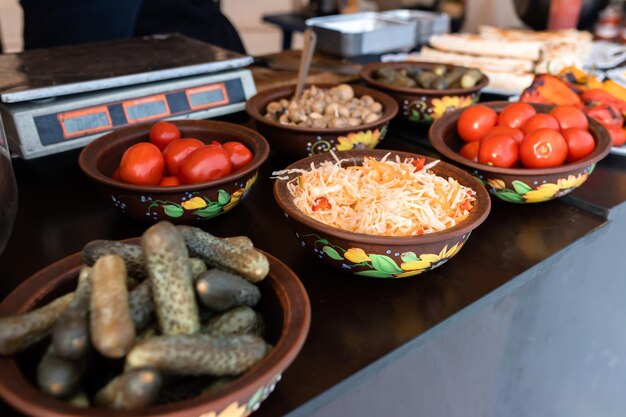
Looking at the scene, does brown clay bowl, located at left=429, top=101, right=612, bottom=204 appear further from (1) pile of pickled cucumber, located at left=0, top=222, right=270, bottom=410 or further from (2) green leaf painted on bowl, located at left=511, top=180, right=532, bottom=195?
(1) pile of pickled cucumber, located at left=0, top=222, right=270, bottom=410

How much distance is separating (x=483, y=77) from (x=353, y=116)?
22.0 inches

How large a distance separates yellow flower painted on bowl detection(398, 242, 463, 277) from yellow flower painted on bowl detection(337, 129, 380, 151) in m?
0.46

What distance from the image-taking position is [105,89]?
144 centimetres

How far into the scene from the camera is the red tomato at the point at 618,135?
1.53 metres

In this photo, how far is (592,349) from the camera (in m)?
1.52

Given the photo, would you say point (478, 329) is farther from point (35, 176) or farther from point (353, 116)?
point (35, 176)

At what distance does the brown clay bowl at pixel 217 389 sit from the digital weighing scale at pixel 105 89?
2.14 ft

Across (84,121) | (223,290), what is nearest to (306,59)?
(84,121)

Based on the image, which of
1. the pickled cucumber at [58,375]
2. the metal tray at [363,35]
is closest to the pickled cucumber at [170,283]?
the pickled cucumber at [58,375]

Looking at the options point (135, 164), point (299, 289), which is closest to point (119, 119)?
point (135, 164)

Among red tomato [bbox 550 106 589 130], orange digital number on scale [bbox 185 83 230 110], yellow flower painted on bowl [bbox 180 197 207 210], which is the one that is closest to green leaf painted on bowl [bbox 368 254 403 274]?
yellow flower painted on bowl [bbox 180 197 207 210]

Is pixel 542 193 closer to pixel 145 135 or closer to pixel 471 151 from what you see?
pixel 471 151

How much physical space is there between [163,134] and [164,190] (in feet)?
0.79

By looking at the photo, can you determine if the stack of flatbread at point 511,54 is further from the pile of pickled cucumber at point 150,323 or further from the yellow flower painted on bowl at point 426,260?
the pile of pickled cucumber at point 150,323
